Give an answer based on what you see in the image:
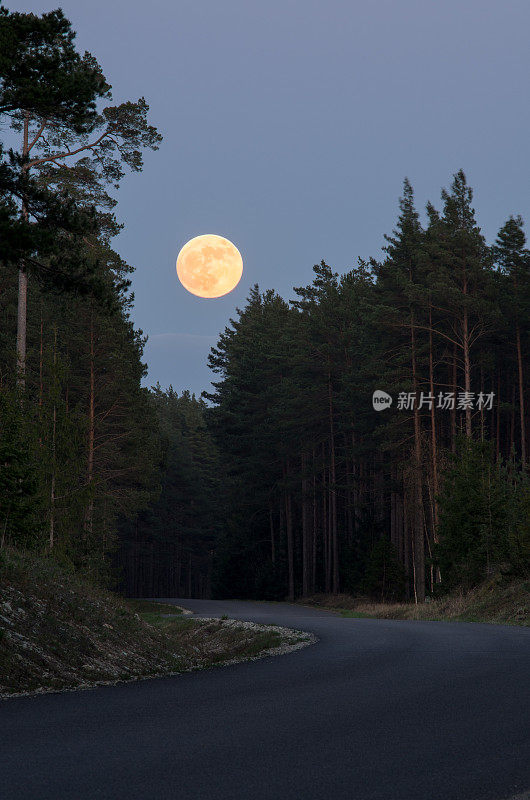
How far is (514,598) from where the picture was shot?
23.9 meters

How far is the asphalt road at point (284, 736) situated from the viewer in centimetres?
521

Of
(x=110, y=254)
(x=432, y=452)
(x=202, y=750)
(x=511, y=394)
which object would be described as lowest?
(x=202, y=750)

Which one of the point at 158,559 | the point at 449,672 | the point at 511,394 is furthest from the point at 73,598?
the point at 158,559

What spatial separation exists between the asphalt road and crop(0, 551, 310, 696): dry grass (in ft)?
2.75

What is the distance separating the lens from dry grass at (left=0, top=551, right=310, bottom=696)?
35.0 feet

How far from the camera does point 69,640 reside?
1212cm

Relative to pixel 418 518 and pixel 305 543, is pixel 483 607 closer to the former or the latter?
pixel 418 518

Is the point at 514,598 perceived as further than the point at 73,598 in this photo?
Yes

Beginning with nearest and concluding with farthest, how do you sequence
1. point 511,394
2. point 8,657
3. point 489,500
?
point 8,657, point 489,500, point 511,394

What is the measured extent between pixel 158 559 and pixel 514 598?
7530 centimetres

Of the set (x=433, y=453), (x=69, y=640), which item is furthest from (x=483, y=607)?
(x=433, y=453)

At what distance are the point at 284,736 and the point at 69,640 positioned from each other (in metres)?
6.29

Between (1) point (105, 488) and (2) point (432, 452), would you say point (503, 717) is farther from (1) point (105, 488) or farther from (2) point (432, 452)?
(1) point (105, 488)

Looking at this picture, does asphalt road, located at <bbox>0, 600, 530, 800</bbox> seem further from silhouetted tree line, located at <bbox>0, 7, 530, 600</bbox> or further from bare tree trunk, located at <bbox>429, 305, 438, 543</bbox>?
bare tree trunk, located at <bbox>429, 305, 438, 543</bbox>
